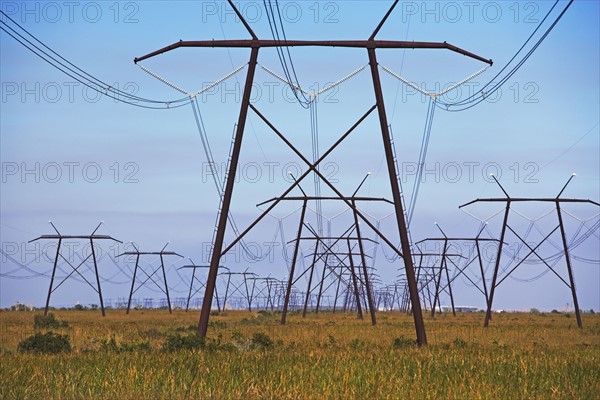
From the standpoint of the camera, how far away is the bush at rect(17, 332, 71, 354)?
25891 mm

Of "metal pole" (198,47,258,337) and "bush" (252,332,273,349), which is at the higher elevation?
"metal pole" (198,47,258,337)

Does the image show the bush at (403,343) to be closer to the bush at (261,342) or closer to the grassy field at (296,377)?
the bush at (261,342)

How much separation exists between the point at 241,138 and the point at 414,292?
7.18 m

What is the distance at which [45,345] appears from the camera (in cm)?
2625

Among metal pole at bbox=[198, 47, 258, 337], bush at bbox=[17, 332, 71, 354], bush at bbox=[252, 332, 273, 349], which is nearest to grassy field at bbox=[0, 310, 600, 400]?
bush at bbox=[17, 332, 71, 354]

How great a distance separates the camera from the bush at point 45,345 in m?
25.9

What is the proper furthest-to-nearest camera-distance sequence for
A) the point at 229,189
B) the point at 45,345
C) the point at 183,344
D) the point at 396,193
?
the point at 396,193, the point at 229,189, the point at 45,345, the point at 183,344

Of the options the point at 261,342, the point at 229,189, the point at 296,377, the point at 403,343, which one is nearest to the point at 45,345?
the point at 261,342

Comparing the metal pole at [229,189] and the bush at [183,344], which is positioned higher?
the metal pole at [229,189]

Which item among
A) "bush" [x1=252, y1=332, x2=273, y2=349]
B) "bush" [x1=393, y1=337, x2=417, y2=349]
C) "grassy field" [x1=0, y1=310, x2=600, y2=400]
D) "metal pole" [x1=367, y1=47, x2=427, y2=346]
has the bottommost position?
"grassy field" [x1=0, y1=310, x2=600, y2=400]

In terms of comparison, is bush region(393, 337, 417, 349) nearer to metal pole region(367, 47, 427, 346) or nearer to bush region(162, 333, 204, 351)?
metal pole region(367, 47, 427, 346)

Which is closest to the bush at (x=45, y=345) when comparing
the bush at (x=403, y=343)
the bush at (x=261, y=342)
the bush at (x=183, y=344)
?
the bush at (x=183, y=344)

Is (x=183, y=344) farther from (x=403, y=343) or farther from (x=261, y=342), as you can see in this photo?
(x=403, y=343)

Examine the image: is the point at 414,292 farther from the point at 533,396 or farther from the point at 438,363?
the point at 533,396
